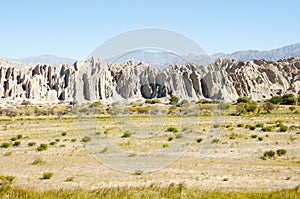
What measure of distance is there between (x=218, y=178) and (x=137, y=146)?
10.0 metres

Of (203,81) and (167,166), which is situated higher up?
(203,81)

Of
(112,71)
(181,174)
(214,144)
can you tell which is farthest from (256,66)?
(181,174)

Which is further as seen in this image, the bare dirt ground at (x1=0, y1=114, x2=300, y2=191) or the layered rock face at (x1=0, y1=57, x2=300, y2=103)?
the layered rock face at (x1=0, y1=57, x2=300, y2=103)

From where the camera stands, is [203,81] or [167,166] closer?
[167,166]

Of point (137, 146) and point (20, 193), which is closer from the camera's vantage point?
point (20, 193)

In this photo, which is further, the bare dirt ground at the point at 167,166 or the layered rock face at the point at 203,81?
the layered rock face at the point at 203,81

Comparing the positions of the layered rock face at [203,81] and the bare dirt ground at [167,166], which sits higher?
the layered rock face at [203,81]

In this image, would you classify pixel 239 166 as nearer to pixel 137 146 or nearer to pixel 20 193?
pixel 137 146

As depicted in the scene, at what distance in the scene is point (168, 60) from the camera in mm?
12180

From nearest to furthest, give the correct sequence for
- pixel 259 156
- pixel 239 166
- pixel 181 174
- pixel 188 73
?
1. pixel 181 174
2. pixel 239 166
3. pixel 259 156
4. pixel 188 73

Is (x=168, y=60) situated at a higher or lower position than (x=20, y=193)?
higher

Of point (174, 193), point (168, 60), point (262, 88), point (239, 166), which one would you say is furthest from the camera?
point (262, 88)

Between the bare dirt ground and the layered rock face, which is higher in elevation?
the layered rock face

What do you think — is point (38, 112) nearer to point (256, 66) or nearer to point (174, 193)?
point (174, 193)
